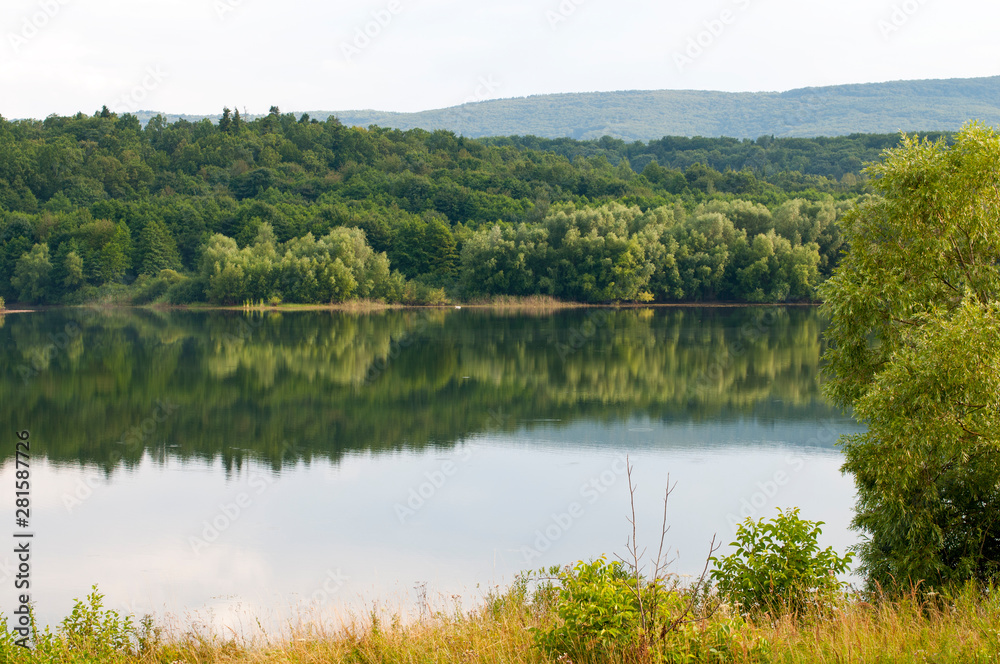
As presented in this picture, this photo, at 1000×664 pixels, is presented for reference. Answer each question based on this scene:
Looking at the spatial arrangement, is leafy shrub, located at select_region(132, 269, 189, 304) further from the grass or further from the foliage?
the grass

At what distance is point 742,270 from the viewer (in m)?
66.0

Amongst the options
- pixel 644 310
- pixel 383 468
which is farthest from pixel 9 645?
pixel 644 310

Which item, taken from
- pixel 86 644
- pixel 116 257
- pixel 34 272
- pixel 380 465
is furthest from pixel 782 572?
pixel 34 272

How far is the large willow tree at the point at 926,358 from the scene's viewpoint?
9.05 meters

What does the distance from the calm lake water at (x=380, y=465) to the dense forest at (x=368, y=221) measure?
103ft

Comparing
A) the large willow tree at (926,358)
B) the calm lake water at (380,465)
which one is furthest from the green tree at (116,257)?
the large willow tree at (926,358)

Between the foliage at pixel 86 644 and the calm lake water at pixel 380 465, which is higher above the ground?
the foliage at pixel 86 644

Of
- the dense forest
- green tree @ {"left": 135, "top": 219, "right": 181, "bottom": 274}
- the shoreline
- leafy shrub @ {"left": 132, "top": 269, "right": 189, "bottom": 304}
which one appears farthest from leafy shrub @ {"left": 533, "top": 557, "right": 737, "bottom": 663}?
green tree @ {"left": 135, "top": 219, "right": 181, "bottom": 274}

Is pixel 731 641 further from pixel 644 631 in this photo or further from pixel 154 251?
pixel 154 251

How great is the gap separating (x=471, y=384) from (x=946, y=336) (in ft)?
62.0

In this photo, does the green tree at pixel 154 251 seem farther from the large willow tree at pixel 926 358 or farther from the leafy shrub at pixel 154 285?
the large willow tree at pixel 926 358

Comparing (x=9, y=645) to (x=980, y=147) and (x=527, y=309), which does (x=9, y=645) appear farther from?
(x=527, y=309)

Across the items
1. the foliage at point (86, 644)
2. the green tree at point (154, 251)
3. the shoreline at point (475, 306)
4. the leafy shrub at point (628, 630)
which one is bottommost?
the shoreline at point (475, 306)

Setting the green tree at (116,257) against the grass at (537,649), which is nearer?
the grass at (537,649)
